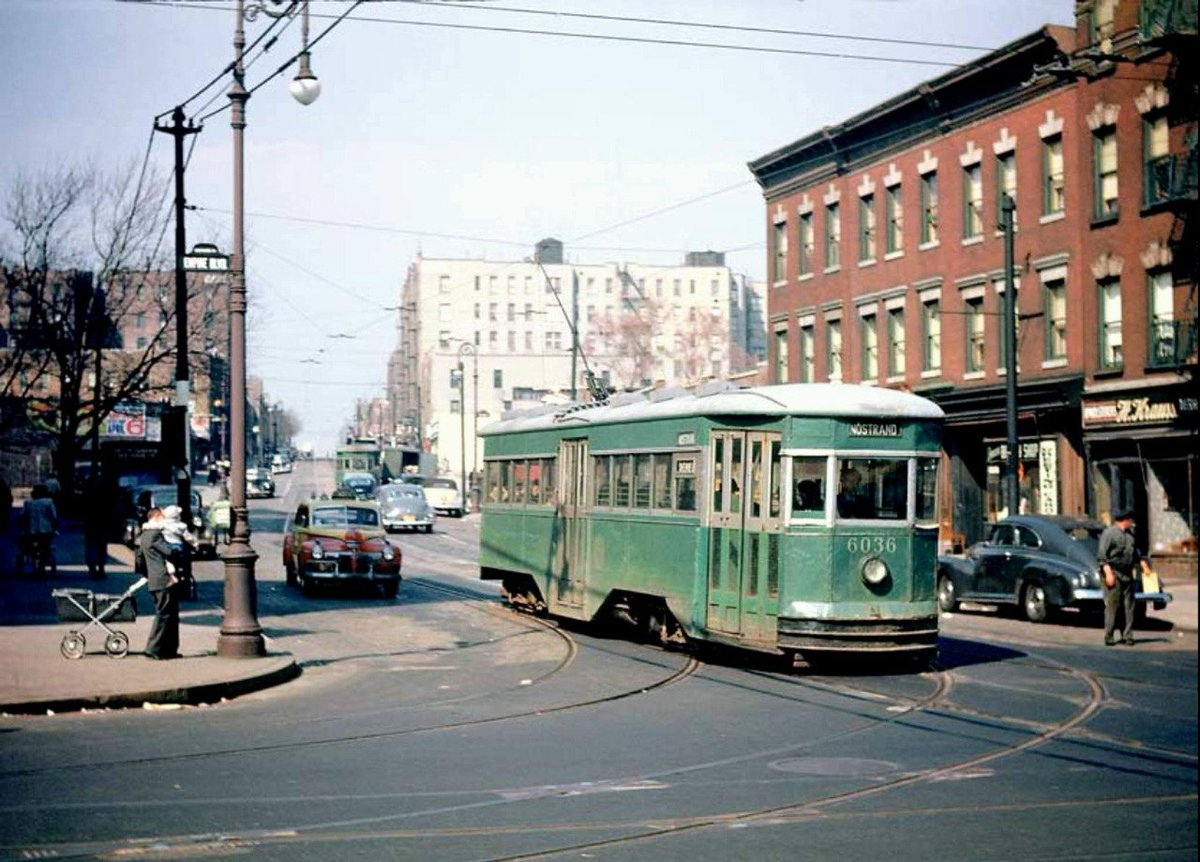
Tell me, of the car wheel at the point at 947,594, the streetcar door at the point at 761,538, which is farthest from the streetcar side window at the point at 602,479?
the car wheel at the point at 947,594

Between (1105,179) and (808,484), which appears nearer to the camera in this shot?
(808,484)

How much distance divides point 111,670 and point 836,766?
9.43 metres

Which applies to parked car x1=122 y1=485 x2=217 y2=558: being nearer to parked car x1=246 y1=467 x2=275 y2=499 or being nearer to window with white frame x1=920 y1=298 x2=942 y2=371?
window with white frame x1=920 y1=298 x2=942 y2=371

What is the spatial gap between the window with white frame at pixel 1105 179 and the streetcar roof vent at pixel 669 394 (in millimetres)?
13597

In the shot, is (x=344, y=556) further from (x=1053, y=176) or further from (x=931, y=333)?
(x=931, y=333)

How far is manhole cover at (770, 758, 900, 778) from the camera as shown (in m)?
10.8

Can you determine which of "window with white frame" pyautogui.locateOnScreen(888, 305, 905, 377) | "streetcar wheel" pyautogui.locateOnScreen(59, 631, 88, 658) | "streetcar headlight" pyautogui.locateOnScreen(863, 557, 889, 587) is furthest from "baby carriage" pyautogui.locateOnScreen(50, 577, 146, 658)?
"window with white frame" pyautogui.locateOnScreen(888, 305, 905, 377)

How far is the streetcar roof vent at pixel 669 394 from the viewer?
64.1ft

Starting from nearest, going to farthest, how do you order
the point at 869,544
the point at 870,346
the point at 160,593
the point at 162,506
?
1. the point at 869,544
2. the point at 160,593
3. the point at 162,506
4. the point at 870,346

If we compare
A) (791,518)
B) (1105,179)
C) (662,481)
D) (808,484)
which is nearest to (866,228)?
(1105,179)

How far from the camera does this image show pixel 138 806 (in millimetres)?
9688

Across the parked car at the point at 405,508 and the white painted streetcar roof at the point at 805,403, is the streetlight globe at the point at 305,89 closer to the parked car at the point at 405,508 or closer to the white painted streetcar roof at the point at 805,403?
the white painted streetcar roof at the point at 805,403

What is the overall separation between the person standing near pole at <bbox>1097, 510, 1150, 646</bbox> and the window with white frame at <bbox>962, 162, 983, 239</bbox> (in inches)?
733

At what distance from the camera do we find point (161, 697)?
15.5 metres
